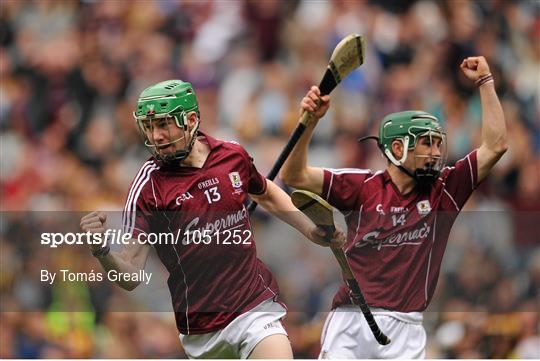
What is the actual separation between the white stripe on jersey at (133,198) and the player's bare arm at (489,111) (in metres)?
1.63

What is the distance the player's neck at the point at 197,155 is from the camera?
646cm

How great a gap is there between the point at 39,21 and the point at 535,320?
5.13m

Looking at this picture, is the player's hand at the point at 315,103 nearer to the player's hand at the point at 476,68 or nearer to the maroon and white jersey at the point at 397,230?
the maroon and white jersey at the point at 397,230

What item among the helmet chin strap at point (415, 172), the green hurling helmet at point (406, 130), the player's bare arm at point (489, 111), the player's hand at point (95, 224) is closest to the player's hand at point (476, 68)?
the player's bare arm at point (489, 111)

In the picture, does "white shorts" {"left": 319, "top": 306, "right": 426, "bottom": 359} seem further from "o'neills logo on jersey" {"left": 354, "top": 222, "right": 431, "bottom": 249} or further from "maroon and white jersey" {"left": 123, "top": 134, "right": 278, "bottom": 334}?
"maroon and white jersey" {"left": 123, "top": 134, "right": 278, "bottom": 334}

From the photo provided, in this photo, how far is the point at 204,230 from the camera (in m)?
6.36

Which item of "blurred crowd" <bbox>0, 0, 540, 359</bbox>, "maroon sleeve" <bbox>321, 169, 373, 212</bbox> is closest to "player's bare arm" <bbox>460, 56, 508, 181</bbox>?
"maroon sleeve" <bbox>321, 169, 373, 212</bbox>

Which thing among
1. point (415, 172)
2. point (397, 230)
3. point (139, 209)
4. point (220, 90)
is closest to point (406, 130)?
point (415, 172)

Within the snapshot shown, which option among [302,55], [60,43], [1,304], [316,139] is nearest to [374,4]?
[302,55]

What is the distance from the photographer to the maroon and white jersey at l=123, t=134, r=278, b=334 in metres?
6.34

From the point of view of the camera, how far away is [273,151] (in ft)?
34.5

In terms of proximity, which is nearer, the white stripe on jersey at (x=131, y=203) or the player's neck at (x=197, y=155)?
the white stripe on jersey at (x=131, y=203)

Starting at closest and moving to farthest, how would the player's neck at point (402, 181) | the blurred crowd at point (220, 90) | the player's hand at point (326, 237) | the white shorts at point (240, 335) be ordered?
the white shorts at point (240, 335) → the player's hand at point (326, 237) → the player's neck at point (402, 181) → the blurred crowd at point (220, 90)

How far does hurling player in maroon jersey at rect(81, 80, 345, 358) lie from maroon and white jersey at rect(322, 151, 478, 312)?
382 mm
